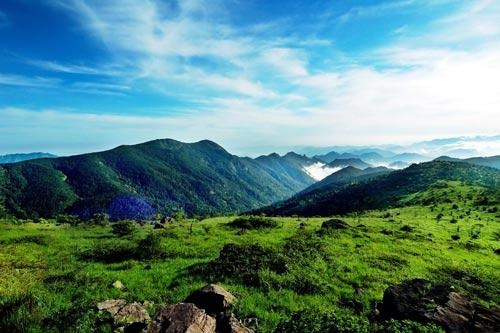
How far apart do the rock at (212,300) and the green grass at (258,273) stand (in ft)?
3.33

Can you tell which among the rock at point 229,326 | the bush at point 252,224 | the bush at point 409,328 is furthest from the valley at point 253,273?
the rock at point 229,326

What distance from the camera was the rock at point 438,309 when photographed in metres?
15.8

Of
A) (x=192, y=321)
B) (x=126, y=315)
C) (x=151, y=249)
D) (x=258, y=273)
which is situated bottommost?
(x=151, y=249)

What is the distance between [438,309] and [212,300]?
35.3 ft

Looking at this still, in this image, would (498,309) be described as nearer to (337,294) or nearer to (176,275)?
(337,294)

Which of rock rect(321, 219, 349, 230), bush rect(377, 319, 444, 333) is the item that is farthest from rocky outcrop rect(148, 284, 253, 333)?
rock rect(321, 219, 349, 230)

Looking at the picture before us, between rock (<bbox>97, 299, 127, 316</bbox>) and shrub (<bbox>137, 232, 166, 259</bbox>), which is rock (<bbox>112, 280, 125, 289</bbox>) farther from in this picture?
shrub (<bbox>137, 232, 166, 259</bbox>)

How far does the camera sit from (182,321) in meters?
15.4

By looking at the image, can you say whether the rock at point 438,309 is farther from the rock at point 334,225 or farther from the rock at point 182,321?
the rock at point 334,225

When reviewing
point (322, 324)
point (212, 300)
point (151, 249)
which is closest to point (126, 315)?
point (212, 300)

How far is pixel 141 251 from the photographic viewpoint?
36812 mm

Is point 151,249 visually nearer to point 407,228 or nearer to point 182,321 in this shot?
point 182,321

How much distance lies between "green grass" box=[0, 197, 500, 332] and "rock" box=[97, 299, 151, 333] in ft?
2.61

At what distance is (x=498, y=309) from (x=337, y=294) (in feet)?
32.7
